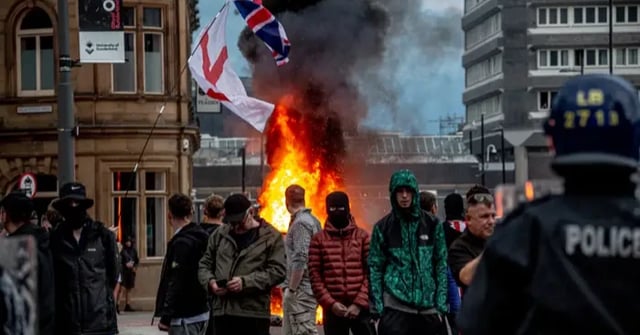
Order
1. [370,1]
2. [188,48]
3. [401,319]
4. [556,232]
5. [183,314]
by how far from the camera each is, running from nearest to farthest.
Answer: [556,232] < [401,319] < [183,314] < [188,48] < [370,1]

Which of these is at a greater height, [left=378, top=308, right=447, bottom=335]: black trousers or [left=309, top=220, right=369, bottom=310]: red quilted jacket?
[left=309, top=220, right=369, bottom=310]: red quilted jacket

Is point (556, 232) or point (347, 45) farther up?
point (347, 45)

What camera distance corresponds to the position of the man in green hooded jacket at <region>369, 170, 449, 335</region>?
1048 cm

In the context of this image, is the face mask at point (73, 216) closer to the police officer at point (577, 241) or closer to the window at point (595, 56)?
the police officer at point (577, 241)

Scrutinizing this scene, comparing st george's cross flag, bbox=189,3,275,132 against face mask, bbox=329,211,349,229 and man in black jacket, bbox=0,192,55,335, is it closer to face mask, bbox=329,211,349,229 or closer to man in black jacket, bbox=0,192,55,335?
face mask, bbox=329,211,349,229

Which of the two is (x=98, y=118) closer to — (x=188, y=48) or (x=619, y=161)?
(x=188, y=48)

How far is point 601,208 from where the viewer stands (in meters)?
3.84

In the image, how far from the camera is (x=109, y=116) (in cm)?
3044

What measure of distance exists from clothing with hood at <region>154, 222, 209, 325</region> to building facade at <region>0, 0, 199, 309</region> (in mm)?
17914

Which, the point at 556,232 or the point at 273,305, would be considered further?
the point at 273,305

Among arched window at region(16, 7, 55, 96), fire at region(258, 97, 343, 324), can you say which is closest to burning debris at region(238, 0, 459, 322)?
fire at region(258, 97, 343, 324)

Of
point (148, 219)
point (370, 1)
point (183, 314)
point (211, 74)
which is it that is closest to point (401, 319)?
point (183, 314)

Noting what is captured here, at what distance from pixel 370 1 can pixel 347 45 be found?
2.16 metres

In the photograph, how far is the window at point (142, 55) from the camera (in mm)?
30359
